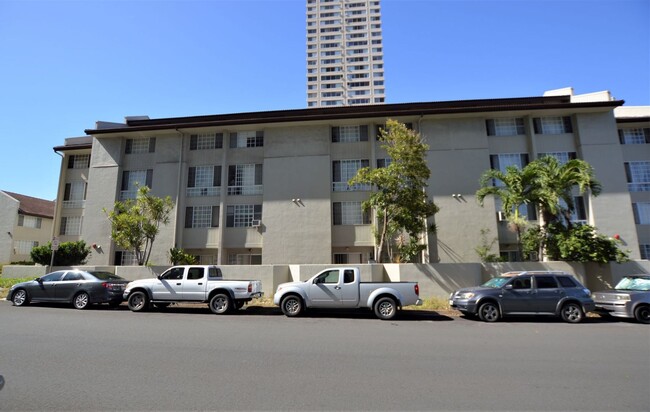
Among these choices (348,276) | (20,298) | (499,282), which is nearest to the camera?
(348,276)

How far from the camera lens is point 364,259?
23578mm

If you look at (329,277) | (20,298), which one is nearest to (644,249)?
(329,277)

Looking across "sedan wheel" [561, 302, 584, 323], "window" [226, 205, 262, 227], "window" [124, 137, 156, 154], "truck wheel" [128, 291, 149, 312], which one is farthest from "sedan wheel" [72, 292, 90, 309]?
"sedan wheel" [561, 302, 584, 323]

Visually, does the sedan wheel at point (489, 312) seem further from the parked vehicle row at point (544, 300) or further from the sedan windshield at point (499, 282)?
the sedan windshield at point (499, 282)

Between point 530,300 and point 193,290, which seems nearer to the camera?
point 530,300

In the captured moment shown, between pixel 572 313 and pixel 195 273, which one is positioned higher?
pixel 195 273

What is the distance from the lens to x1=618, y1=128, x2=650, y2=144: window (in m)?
24.6

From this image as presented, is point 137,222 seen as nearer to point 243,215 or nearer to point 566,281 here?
point 243,215

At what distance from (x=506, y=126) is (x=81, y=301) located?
85.8ft

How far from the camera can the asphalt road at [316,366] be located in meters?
4.55

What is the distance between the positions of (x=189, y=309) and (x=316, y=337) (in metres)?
7.61

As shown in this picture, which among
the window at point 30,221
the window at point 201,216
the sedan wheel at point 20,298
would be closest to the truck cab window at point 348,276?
the sedan wheel at point 20,298

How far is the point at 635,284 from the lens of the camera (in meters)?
12.7

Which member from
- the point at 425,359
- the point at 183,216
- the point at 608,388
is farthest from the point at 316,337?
the point at 183,216
